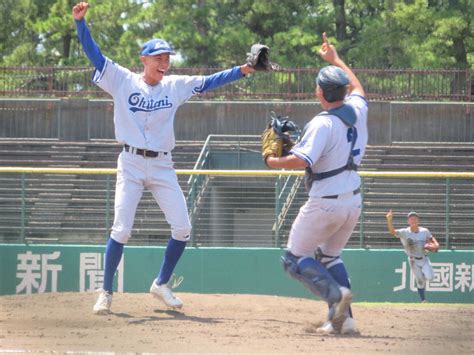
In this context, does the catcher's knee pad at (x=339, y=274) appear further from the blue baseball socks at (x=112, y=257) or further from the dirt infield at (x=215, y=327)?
the blue baseball socks at (x=112, y=257)

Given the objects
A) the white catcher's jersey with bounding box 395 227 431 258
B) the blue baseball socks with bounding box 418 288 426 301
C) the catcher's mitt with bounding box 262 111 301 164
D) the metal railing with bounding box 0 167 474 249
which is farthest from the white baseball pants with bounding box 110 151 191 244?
the blue baseball socks with bounding box 418 288 426 301

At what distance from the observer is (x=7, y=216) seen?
15.4m

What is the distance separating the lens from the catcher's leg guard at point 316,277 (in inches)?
297

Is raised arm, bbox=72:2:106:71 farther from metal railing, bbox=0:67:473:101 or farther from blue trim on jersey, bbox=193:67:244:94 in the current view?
metal railing, bbox=0:67:473:101

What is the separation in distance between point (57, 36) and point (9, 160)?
44.1ft

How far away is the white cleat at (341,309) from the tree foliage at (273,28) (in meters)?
21.1

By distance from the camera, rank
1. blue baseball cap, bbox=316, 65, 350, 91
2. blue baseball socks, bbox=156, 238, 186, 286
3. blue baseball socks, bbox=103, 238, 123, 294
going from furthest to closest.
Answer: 1. blue baseball socks, bbox=156, 238, 186, 286
2. blue baseball socks, bbox=103, 238, 123, 294
3. blue baseball cap, bbox=316, 65, 350, 91

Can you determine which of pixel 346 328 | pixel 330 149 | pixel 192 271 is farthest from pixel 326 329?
pixel 192 271

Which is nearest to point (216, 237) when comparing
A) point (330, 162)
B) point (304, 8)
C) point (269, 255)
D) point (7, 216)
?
point (269, 255)

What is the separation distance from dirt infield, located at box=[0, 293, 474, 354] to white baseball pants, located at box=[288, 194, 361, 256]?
638mm

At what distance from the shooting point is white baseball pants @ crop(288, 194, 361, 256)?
24.8 ft

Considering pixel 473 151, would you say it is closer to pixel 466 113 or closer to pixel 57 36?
pixel 466 113

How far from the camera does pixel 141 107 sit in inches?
338

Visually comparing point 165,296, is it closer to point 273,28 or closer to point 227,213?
point 227,213
